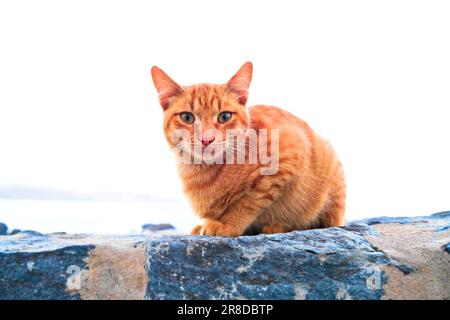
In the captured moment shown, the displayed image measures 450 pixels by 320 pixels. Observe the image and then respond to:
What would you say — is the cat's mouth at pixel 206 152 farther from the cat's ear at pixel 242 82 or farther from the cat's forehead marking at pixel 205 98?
the cat's ear at pixel 242 82

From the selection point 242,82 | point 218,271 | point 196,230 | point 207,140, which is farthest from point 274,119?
point 218,271

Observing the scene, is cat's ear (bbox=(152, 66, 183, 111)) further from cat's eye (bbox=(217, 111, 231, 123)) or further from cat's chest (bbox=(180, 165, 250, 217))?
cat's chest (bbox=(180, 165, 250, 217))

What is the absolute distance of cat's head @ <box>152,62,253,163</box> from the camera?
2.07 metres

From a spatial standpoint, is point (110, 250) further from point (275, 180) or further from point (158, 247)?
point (275, 180)

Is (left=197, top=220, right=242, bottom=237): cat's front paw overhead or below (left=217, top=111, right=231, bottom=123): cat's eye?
below

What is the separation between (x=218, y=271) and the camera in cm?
159

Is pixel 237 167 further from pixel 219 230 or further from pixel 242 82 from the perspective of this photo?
pixel 242 82

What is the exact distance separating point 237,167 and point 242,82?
446mm

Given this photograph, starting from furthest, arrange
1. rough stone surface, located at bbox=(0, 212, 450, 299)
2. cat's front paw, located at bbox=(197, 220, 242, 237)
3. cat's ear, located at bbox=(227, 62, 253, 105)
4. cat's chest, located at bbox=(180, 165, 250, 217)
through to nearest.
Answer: cat's ear, located at bbox=(227, 62, 253, 105) < cat's chest, located at bbox=(180, 165, 250, 217) < cat's front paw, located at bbox=(197, 220, 242, 237) < rough stone surface, located at bbox=(0, 212, 450, 299)

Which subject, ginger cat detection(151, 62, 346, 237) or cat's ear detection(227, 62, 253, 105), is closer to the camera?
ginger cat detection(151, 62, 346, 237)

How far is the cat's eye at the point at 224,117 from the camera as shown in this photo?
6.97 feet

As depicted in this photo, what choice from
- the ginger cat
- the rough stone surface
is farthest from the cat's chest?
the rough stone surface

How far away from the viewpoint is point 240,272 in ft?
5.24
